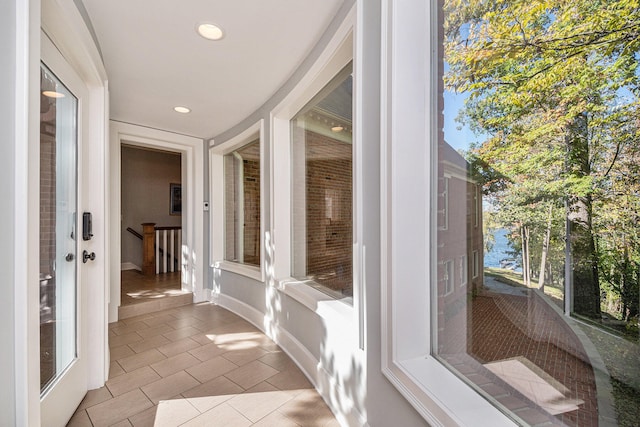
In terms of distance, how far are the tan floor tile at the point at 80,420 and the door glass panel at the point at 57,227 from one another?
32 centimetres

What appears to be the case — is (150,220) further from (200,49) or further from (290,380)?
(290,380)

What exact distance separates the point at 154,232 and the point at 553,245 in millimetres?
5956

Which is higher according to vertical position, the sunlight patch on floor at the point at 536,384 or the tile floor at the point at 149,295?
the sunlight patch on floor at the point at 536,384

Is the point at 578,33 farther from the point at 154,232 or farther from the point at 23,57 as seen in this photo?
the point at 154,232

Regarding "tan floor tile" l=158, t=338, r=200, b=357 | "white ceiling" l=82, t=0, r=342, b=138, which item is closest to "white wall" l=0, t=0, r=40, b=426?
"white ceiling" l=82, t=0, r=342, b=138

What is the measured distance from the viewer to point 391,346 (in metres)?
1.22

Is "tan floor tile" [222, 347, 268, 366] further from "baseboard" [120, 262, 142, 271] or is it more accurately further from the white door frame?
"baseboard" [120, 262, 142, 271]

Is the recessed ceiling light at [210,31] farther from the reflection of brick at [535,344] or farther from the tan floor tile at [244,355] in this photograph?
the tan floor tile at [244,355]

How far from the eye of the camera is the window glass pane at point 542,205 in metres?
0.67

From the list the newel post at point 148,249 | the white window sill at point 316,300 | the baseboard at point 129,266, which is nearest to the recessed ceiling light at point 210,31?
the white window sill at point 316,300

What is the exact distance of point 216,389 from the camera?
6.67ft

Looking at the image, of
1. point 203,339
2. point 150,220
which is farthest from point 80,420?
point 150,220

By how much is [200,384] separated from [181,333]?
3.61 ft

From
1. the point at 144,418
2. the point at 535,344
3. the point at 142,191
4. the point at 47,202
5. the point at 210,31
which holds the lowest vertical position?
the point at 144,418
